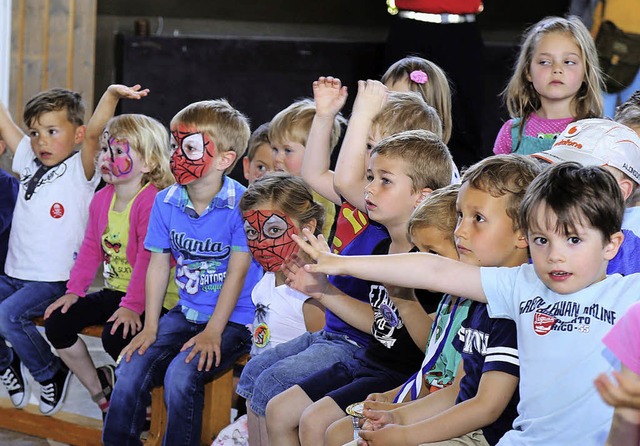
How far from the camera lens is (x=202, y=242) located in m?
3.62

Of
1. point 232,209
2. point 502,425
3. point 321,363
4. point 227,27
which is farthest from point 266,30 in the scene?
point 502,425

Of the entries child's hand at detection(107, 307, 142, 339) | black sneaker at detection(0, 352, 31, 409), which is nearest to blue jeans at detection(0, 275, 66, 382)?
black sneaker at detection(0, 352, 31, 409)

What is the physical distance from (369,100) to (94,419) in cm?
186

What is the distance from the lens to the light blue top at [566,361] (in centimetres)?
210

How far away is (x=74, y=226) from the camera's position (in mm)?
4234

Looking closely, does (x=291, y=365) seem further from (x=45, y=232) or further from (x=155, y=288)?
(x=45, y=232)

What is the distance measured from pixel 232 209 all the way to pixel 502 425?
156cm

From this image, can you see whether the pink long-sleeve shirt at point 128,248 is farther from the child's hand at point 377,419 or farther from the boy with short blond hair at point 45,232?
the child's hand at point 377,419

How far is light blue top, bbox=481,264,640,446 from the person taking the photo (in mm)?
2096

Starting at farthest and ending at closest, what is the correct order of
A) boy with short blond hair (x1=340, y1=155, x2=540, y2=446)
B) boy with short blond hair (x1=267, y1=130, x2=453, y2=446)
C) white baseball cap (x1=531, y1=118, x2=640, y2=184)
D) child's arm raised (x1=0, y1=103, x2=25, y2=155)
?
child's arm raised (x1=0, y1=103, x2=25, y2=155)
boy with short blond hair (x1=267, y1=130, x2=453, y2=446)
white baseball cap (x1=531, y1=118, x2=640, y2=184)
boy with short blond hair (x1=340, y1=155, x2=540, y2=446)

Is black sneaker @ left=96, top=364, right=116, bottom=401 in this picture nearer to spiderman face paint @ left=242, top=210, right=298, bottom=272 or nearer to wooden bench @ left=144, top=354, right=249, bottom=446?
wooden bench @ left=144, top=354, right=249, bottom=446

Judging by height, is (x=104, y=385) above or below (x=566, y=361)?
below

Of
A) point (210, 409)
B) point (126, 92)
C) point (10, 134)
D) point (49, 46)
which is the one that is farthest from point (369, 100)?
point (49, 46)

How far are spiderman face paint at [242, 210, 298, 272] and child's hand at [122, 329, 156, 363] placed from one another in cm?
57
